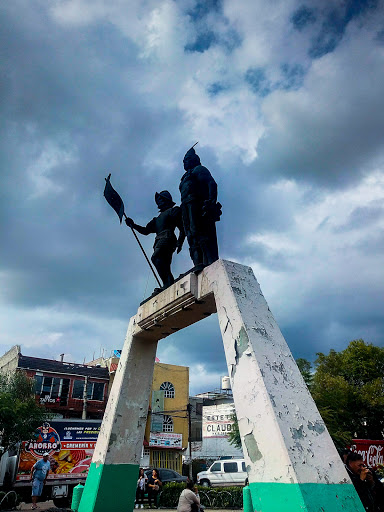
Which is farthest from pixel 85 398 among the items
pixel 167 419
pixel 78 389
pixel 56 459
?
pixel 56 459

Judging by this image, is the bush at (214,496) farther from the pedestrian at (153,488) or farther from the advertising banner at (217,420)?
the advertising banner at (217,420)

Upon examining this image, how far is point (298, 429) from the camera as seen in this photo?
12.5 feet

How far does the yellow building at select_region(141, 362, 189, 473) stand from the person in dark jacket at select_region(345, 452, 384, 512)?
1028 inches

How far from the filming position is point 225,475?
20359 mm

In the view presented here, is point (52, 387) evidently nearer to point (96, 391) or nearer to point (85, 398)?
point (85, 398)

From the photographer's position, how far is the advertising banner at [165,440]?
2885 centimetres

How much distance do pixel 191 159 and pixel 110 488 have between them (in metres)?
5.27

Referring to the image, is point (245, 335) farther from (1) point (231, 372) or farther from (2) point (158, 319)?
(2) point (158, 319)

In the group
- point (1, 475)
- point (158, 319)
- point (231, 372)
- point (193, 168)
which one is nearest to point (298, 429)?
point (231, 372)

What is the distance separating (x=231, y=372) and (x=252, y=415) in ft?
1.97

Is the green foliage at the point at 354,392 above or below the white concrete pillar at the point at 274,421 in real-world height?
above

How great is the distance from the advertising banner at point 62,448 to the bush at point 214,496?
322cm

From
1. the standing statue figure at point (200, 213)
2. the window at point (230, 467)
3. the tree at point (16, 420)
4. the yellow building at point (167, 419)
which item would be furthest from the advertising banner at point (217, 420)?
the standing statue figure at point (200, 213)

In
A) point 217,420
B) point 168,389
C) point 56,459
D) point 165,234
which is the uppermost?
point 168,389
